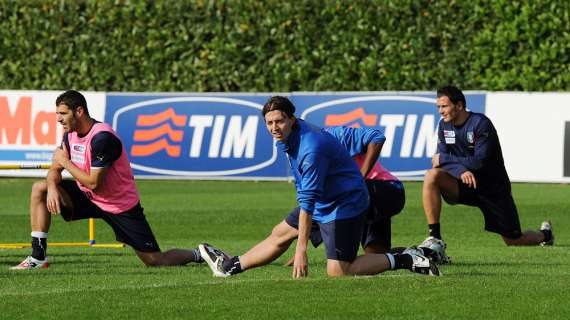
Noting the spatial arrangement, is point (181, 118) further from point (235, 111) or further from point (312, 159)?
point (312, 159)

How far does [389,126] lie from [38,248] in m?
12.1

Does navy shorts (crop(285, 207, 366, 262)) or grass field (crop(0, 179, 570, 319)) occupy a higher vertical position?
navy shorts (crop(285, 207, 366, 262))

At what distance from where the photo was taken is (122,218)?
13656 millimetres

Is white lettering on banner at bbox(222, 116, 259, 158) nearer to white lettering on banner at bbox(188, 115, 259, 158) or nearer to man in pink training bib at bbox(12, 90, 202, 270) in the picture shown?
white lettering on banner at bbox(188, 115, 259, 158)

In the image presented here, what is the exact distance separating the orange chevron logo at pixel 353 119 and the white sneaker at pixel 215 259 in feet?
Result: 41.6

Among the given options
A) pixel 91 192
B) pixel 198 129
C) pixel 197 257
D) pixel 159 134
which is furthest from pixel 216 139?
pixel 91 192

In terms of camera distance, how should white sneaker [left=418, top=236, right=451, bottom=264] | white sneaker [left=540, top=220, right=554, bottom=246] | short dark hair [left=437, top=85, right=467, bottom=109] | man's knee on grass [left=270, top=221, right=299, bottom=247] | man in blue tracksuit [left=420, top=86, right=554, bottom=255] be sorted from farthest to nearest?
white sneaker [left=540, top=220, right=554, bottom=246]
man in blue tracksuit [left=420, top=86, right=554, bottom=255]
short dark hair [left=437, top=85, right=467, bottom=109]
white sneaker [left=418, top=236, right=451, bottom=264]
man's knee on grass [left=270, top=221, right=299, bottom=247]

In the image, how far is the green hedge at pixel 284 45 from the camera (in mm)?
26797

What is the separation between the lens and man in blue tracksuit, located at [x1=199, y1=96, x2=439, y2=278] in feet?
36.0

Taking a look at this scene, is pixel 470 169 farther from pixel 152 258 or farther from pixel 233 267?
pixel 233 267

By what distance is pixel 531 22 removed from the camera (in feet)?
87.4

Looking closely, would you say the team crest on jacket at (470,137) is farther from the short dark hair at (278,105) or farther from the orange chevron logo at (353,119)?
the orange chevron logo at (353,119)

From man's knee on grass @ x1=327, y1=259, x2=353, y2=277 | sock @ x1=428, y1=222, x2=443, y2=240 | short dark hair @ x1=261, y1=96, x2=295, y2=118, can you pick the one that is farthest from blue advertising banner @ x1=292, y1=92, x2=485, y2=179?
short dark hair @ x1=261, y1=96, x2=295, y2=118

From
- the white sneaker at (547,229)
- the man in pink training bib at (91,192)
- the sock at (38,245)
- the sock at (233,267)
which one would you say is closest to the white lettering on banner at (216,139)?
the white sneaker at (547,229)
